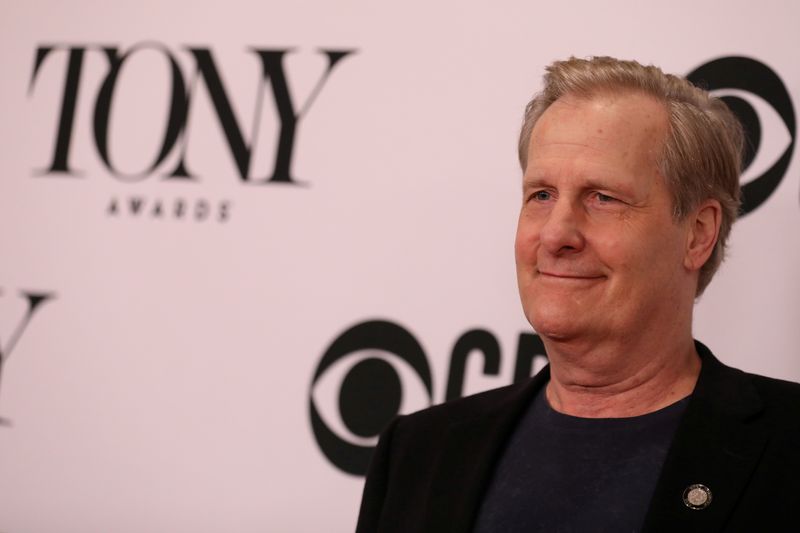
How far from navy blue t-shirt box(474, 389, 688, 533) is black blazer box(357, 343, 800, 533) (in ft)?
0.13

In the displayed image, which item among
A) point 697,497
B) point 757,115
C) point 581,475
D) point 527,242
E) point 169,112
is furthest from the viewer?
Result: point 169,112

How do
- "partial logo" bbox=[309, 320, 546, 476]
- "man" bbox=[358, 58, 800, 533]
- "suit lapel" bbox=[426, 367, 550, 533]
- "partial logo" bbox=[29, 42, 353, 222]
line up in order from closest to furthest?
1. "man" bbox=[358, 58, 800, 533]
2. "suit lapel" bbox=[426, 367, 550, 533]
3. "partial logo" bbox=[309, 320, 546, 476]
4. "partial logo" bbox=[29, 42, 353, 222]

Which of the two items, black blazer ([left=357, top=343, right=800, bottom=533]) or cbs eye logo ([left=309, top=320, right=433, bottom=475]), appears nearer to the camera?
black blazer ([left=357, top=343, right=800, bottom=533])

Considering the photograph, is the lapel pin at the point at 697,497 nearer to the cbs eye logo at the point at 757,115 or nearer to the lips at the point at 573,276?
the lips at the point at 573,276

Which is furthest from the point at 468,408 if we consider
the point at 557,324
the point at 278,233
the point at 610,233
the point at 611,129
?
the point at 278,233

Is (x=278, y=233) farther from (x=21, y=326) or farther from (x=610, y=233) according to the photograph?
(x=610, y=233)

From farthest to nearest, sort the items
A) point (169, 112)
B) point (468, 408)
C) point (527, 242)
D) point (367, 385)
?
point (169, 112), point (367, 385), point (468, 408), point (527, 242)

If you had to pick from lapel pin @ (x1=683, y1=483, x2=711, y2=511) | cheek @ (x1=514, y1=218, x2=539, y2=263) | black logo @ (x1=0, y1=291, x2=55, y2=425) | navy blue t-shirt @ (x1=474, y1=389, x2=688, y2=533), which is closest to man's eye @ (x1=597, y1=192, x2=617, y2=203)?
cheek @ (x1=514, y1=218, x2=539, y2=263)

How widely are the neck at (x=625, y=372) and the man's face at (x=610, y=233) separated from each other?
0.03m

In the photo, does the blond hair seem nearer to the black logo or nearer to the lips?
the lips

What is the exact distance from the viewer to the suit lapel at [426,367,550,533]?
1711mm

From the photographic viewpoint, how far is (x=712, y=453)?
61.5 inches

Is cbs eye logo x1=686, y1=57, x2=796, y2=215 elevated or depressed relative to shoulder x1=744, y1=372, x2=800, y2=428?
elevated

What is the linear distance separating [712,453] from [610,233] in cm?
35
